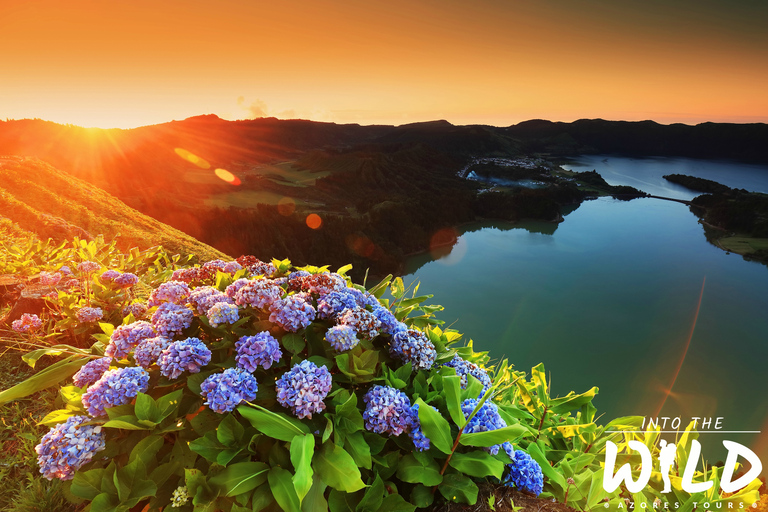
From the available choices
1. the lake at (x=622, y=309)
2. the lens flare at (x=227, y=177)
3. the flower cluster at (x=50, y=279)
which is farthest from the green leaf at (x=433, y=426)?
the lens flare at (x=227, y=177)

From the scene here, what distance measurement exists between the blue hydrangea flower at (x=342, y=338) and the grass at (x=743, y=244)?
2542 inches

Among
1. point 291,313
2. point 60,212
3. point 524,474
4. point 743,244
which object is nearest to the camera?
point 524,474

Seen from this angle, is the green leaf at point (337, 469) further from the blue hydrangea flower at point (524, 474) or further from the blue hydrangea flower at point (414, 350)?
the blue hydrangea flower at point (524, 474)

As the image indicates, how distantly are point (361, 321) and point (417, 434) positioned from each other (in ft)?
2.18

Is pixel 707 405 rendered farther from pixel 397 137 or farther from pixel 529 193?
pixel 397 137

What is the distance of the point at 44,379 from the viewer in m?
2.00

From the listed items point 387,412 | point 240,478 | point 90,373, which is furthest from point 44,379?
point 387,412

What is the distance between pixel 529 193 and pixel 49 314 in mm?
71483

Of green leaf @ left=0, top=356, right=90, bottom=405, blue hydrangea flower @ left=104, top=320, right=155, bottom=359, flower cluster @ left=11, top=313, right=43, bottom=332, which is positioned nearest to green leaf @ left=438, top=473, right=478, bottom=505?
blue hydrangea flower @ left=104, top=320, right=155, bottom=359

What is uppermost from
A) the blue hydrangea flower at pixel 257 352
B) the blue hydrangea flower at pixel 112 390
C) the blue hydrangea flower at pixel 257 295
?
the blue hydrangea flower at pixel 257 295

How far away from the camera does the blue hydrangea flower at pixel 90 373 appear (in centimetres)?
188

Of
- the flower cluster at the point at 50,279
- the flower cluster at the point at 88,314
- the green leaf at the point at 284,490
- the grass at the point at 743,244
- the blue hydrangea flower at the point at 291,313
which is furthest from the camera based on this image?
the grass at the point at 743,244

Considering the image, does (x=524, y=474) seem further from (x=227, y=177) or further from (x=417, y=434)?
(x=227, y=177)

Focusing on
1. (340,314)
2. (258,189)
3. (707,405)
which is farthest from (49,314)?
(258,189)
